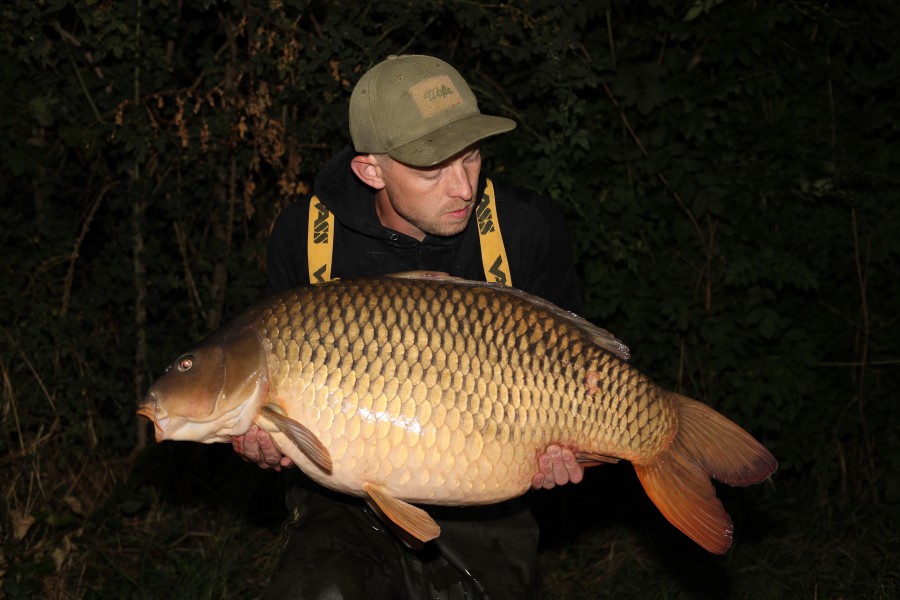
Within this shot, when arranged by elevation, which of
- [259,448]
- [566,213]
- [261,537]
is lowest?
[261,537]

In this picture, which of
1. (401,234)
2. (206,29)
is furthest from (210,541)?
(206,29)

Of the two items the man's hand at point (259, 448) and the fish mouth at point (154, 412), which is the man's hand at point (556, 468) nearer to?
the man's hand at point (259, 448)

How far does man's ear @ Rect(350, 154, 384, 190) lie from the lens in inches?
96.6

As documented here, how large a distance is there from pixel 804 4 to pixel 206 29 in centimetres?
218

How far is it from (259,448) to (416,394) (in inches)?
16.0

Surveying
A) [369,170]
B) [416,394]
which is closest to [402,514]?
[416,394]

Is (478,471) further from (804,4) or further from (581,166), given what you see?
(804,4)

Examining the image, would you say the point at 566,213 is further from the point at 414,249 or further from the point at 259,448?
the point at 259,448

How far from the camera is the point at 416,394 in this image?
1920 millimetres

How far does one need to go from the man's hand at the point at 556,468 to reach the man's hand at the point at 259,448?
534 millimetres

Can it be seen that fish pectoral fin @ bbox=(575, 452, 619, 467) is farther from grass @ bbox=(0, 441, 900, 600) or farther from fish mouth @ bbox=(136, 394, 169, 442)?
grass @ bbox=(0, 441, 900, 600)

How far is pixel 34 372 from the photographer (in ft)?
11.2

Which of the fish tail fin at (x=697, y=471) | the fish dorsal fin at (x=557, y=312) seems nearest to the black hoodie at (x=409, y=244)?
the fish dorsal fin at (x=557, y=312)

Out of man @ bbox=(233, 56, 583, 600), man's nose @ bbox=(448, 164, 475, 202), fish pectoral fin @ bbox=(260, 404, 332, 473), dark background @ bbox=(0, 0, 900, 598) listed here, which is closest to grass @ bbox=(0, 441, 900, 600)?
dark background @ bbox=(0, 0, 900, 598)
